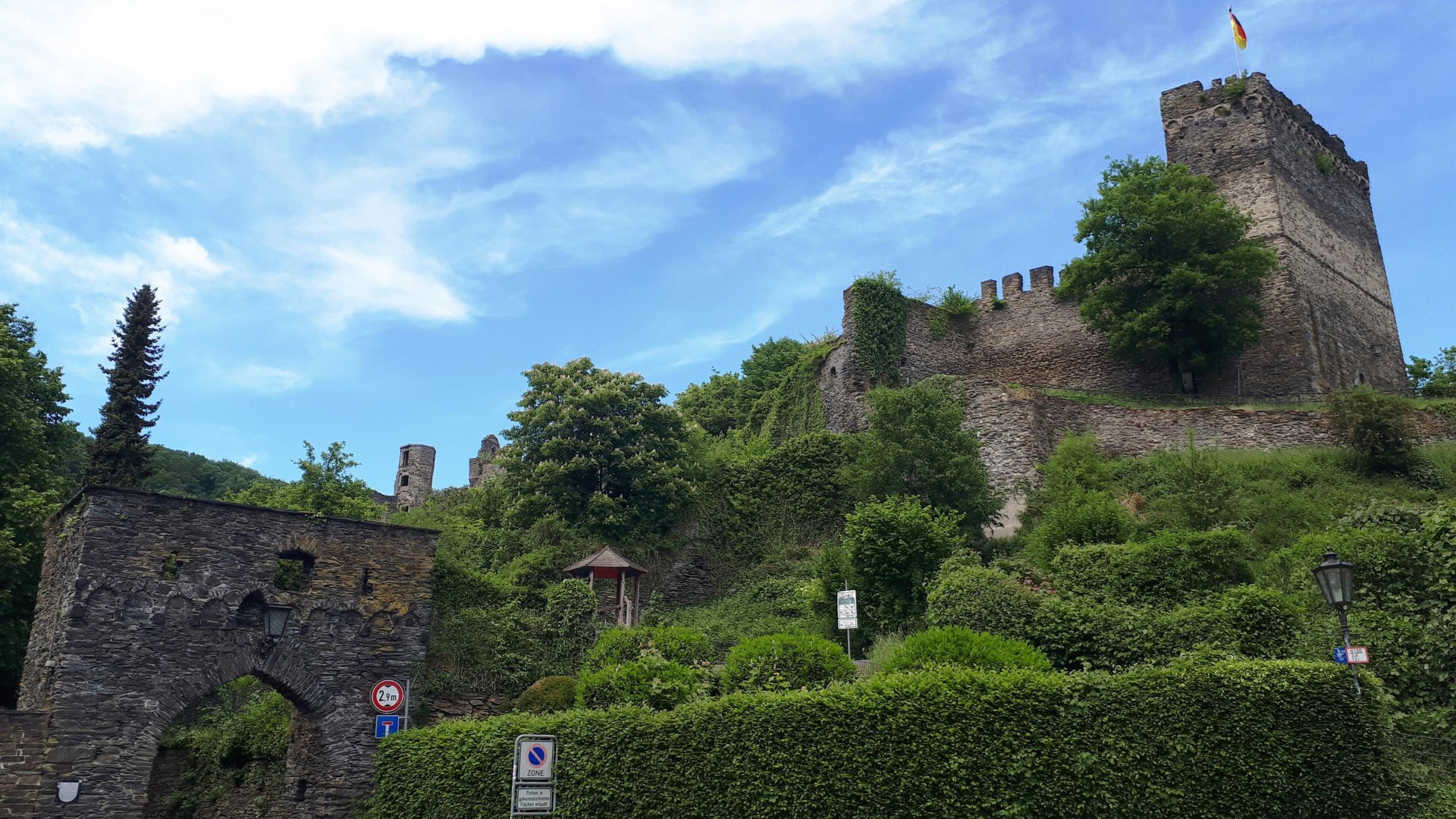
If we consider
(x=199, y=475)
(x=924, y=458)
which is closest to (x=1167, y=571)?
(x=924, y=458)

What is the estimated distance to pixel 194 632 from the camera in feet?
53.5

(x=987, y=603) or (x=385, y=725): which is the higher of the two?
(x=987, y=603)

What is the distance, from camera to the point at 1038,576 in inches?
695

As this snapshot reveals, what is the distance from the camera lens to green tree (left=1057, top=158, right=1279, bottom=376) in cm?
2941

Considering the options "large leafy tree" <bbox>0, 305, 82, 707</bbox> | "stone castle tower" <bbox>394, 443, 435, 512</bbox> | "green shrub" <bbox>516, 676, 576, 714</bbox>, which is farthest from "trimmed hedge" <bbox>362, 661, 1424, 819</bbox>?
"stone castle tower" <bbox>394, 443, 435, 512</bbox>

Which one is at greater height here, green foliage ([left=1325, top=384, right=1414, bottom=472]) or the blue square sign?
green foliage ([left=1325, top=384, right=1414, bottom=472])

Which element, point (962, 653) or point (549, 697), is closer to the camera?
point (962, 653)

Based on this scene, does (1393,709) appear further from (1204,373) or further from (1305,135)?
(1305,135)

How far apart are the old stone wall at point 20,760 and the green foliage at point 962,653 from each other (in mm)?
11716

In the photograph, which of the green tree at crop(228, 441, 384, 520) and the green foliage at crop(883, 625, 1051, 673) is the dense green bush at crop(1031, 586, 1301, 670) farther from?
the green tree at crop(228, 441, 384, 520)

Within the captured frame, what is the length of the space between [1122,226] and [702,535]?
50.2 feet

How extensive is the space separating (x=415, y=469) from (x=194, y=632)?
142 ft

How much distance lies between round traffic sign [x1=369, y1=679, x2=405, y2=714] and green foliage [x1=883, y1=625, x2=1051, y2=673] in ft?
27.6

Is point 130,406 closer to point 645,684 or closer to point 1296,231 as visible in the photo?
point 645,684
